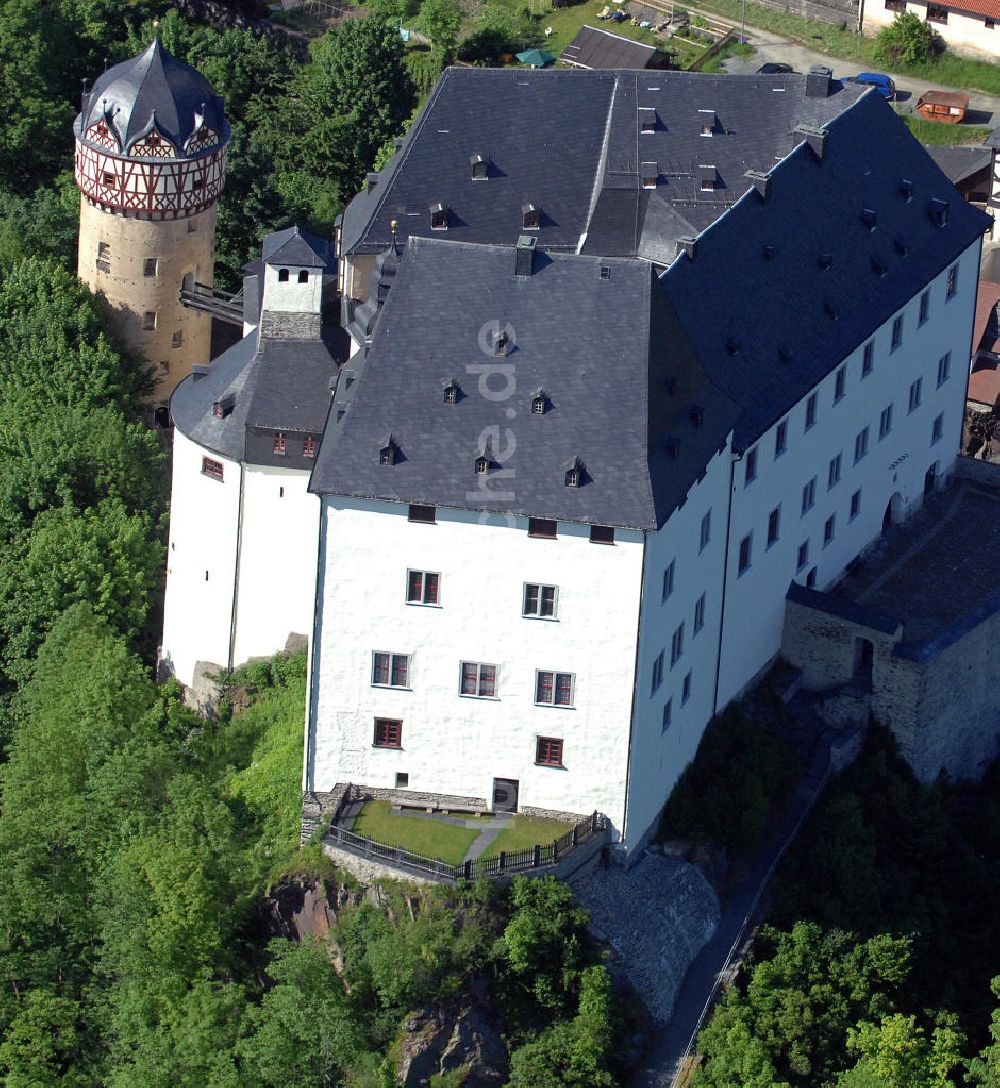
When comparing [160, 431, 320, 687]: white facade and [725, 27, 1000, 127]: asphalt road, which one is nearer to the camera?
[160, 431, 320, 687]: white facade

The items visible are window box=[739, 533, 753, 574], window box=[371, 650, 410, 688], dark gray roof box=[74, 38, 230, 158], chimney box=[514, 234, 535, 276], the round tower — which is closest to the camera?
chimney box=[514, 234, 535, 276]

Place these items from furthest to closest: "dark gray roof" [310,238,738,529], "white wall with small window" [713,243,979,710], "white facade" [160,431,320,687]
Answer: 1. "white facade" [160,431,320,687]
2. "white wall with small window" [713,243,979,710]
3. "dark gray roof" [310,238,738,529]

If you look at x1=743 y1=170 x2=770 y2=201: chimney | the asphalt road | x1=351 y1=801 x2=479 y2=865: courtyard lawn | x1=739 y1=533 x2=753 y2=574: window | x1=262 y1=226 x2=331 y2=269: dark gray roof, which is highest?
x1=743 y1=170 x2=770 y2=201: chimney

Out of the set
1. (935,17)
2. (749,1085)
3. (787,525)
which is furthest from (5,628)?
(935,17)

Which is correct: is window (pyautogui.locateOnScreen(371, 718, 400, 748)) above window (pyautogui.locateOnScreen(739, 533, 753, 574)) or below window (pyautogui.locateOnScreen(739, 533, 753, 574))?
below

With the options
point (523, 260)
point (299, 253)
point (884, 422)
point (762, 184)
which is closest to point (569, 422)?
point (523, 260)

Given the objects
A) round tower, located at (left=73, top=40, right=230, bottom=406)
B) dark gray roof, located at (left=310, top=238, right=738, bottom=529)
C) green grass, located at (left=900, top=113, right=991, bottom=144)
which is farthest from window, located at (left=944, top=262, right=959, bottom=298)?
green grass, located at (left=900, top=113, right=991, bottom=144)

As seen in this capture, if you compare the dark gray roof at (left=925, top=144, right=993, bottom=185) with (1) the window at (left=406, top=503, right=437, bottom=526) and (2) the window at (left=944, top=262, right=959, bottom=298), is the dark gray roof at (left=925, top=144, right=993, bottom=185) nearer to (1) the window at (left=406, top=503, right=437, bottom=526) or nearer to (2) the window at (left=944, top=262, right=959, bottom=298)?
(2) the window at (left=944, top=262, right=959, bottom=298)
